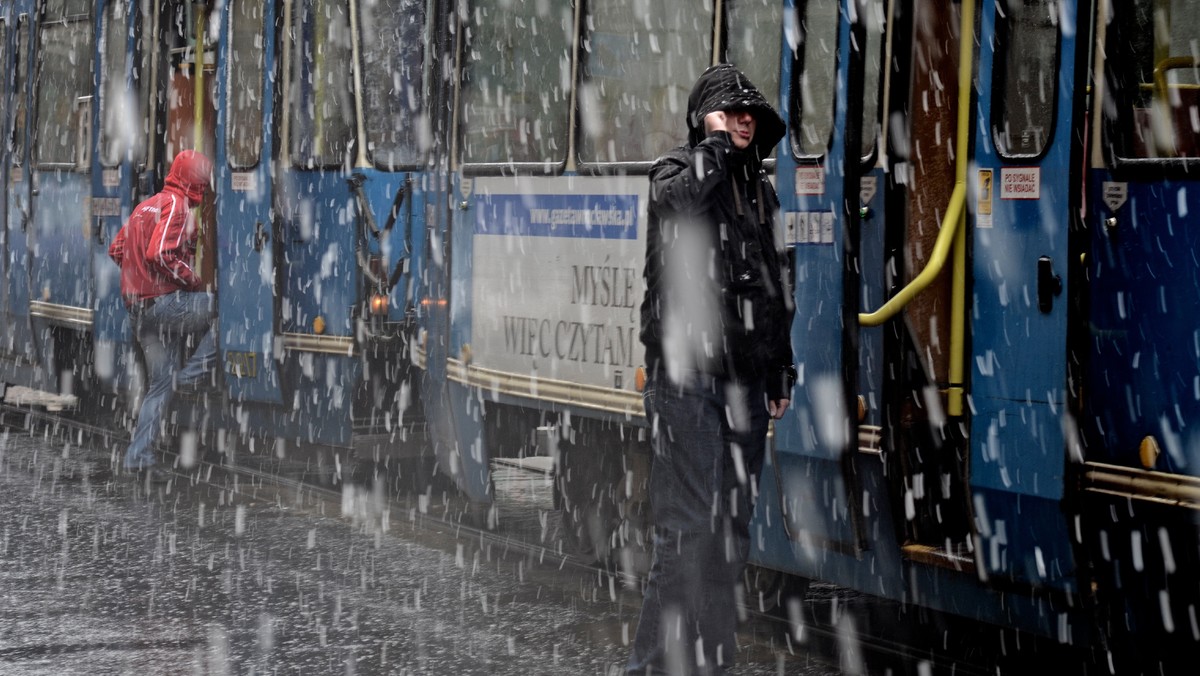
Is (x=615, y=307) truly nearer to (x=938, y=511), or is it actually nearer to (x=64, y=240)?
(x=938, y=511)

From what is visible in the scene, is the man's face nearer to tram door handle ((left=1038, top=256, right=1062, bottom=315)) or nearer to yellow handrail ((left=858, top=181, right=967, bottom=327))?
yellow handrail ((left=858, top=181, right=967, bottom=327))

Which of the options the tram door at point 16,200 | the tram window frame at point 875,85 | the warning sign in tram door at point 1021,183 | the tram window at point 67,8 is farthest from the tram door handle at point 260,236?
the warning sign in tram door at point 1021,183

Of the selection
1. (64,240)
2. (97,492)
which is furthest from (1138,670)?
(64,240)

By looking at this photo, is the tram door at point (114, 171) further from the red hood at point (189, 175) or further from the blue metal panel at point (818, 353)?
the blue metal panel at point (818, 353)

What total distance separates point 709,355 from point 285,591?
9.33ft

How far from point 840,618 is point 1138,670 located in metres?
1.66

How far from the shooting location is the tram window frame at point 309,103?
10.6m

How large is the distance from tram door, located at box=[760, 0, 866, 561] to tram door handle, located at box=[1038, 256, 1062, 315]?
0.74 metres

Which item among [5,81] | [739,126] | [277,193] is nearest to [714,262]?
[739,126]

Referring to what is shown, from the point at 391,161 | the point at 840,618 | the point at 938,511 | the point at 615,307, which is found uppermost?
the point at 391,161

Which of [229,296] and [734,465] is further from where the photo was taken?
[229,296]

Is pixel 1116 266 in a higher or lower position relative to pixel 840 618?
higher

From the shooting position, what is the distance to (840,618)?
6.98 m

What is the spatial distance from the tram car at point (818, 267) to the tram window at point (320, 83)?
0.02 metres
